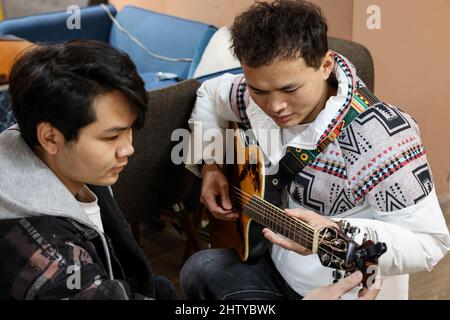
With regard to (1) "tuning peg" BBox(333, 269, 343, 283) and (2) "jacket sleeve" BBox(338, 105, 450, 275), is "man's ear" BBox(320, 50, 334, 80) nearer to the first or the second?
(2) "jacket sleeve" BBox(338, 105, 450, 275)

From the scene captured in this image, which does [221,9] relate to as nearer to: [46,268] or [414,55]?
[414,55]

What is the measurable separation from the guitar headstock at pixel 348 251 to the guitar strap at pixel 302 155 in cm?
19

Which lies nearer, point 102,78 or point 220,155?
point 102,78

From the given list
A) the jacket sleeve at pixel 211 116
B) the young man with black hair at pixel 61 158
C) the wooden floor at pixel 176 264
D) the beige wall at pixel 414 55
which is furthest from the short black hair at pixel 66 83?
the beige wall at pixel 414 55

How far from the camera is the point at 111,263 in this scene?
116cm

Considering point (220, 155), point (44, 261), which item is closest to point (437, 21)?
point (220, 155)

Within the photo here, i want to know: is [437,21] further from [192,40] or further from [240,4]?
[192,40]

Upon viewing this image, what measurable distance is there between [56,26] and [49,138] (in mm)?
2649

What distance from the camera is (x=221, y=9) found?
9.33ft

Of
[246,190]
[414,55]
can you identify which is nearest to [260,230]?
[246,190]

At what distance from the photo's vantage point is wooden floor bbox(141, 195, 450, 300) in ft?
6.22

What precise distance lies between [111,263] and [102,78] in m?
0.38

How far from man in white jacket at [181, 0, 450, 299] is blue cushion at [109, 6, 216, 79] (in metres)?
1.63

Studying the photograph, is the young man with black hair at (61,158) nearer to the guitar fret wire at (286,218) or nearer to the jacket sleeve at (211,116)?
the guitar fret wire at (286,218)
